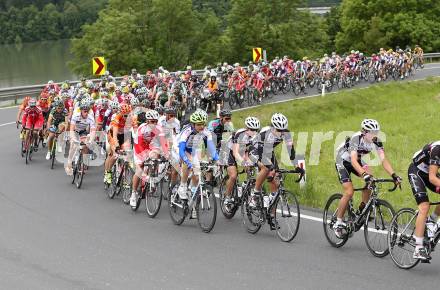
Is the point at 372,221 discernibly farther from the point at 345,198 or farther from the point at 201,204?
the point at 201,204

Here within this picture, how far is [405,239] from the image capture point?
333 inches

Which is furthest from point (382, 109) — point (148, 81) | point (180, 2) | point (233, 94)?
point (180, 2)

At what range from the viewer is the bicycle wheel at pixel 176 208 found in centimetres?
1126

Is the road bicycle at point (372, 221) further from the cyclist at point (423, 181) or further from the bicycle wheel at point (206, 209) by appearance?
the bicycle wheel at point (206, 209)

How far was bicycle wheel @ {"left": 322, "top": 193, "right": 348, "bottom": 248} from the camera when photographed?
957 centimetres

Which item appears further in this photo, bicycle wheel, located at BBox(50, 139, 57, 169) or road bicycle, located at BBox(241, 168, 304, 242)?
bicycle wheel, located at BBox(50, 139, 57, 169)

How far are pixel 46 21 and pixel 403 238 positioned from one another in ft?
498

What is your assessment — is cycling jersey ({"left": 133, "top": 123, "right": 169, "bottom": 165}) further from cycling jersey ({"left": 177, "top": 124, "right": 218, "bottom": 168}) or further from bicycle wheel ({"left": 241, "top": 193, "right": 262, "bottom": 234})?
bicycle wheel ({"left": 241, "top": 193, "right": 262, "bottom": 234})

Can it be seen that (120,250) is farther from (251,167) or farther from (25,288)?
(251,167)

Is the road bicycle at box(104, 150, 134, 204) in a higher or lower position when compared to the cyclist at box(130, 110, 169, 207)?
lower

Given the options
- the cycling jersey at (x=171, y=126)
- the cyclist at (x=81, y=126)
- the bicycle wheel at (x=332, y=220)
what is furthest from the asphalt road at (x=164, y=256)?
the cyclist at (x=81, y=126)

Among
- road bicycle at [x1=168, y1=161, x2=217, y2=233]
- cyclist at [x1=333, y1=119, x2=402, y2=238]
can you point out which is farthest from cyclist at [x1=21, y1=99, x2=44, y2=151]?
cyclist at [x1=333, y1=119, x2=402, y2=238]

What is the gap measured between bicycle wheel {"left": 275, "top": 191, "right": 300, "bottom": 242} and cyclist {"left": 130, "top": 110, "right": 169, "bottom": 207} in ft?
9.47

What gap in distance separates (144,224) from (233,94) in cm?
1701
